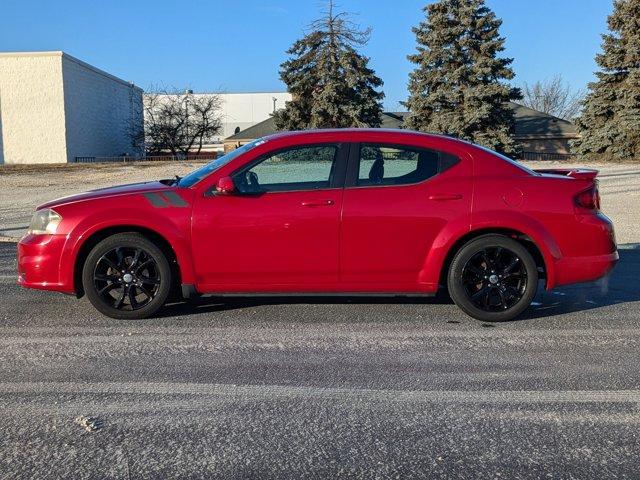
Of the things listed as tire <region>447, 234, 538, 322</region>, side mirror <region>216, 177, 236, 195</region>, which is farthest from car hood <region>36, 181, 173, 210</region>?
tire <region>447, 234, 538, 322</region>

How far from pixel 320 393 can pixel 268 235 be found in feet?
5.67

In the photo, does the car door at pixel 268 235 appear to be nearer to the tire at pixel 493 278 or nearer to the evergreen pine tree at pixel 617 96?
the tire at pixel 493 278

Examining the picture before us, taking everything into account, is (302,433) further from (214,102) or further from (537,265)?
(214,102)

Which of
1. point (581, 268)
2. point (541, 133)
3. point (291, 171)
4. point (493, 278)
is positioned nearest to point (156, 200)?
point (291, 171)

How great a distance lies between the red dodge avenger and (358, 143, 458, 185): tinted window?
1 cm

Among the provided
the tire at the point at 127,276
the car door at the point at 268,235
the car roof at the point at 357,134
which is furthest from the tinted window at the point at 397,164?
the tire at the point at 127,276

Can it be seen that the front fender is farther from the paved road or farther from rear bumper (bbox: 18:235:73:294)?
the paved road

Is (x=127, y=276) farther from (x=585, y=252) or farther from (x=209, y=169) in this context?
(x=585, y=252)

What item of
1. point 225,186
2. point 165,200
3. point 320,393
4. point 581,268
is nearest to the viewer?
point 320,393

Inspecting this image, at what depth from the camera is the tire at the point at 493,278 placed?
5.16 m

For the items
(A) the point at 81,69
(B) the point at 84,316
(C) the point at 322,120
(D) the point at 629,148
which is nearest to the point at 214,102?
(A) the point at 81,69

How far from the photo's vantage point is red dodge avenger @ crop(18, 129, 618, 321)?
508 cm

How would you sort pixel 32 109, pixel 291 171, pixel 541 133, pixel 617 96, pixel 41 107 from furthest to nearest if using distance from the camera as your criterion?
pixel 541 133 → pixel 32 109 → pixel 41 107 → pixel 617 96 → pixel 291 171

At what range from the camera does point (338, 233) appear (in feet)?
16.7
